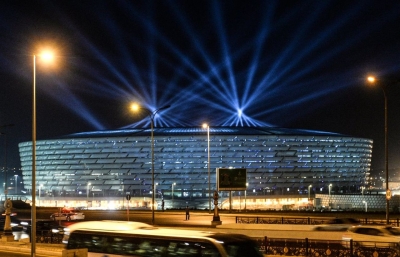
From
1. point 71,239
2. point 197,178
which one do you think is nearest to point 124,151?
point 197,178

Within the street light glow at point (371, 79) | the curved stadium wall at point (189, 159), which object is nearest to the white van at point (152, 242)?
the street light glow at point (371, 79)

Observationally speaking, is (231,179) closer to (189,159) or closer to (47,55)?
(47,55)

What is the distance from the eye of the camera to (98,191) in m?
150

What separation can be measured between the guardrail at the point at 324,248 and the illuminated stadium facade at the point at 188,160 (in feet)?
375

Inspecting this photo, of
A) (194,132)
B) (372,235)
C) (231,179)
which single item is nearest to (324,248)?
(372,235)

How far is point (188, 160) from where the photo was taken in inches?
5920

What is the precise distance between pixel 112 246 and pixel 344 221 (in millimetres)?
19835

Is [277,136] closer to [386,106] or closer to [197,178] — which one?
[197,178]

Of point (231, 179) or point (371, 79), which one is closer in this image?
point (371, 79)

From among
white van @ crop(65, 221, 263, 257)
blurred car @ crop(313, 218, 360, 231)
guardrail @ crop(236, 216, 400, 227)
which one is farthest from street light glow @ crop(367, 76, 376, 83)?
white van @ crop(65, 221, 263, 257)

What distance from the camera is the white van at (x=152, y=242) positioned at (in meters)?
16.7

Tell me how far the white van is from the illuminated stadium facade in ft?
401

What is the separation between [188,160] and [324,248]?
123975mm

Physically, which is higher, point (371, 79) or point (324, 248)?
point (371, 79)
